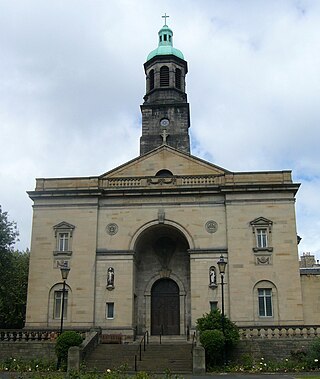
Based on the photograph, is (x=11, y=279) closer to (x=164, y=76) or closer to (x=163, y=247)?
(x=163, y=247)

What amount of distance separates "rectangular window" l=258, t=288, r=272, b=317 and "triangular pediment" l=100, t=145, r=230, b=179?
27.6ft

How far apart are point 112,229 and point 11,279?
22.7 ft

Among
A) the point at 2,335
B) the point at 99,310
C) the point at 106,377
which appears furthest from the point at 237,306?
the point at 106,377

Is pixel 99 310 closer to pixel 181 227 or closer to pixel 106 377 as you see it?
pixel 181 227

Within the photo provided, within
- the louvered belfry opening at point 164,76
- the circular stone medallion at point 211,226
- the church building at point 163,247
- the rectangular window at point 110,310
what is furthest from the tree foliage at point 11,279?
the louvered belfry opening at point 164,76

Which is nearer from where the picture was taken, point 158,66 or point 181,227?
point 181,227

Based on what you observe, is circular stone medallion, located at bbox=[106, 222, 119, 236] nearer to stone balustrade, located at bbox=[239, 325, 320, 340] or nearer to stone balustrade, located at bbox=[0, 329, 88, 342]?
stone balustrade, located at bbox=[0, 329, 88, 342]

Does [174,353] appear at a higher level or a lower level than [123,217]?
lower

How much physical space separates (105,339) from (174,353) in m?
5.11

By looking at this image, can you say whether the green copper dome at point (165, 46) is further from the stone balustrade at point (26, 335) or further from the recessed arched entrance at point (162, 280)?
the stone balustrade at point (26, 335)

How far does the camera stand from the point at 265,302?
98.0 feet

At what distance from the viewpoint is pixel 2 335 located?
26.9 metres

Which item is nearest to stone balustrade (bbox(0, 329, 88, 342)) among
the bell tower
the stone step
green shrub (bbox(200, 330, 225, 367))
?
the stone step

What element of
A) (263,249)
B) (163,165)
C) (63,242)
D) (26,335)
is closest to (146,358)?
(26,335)
